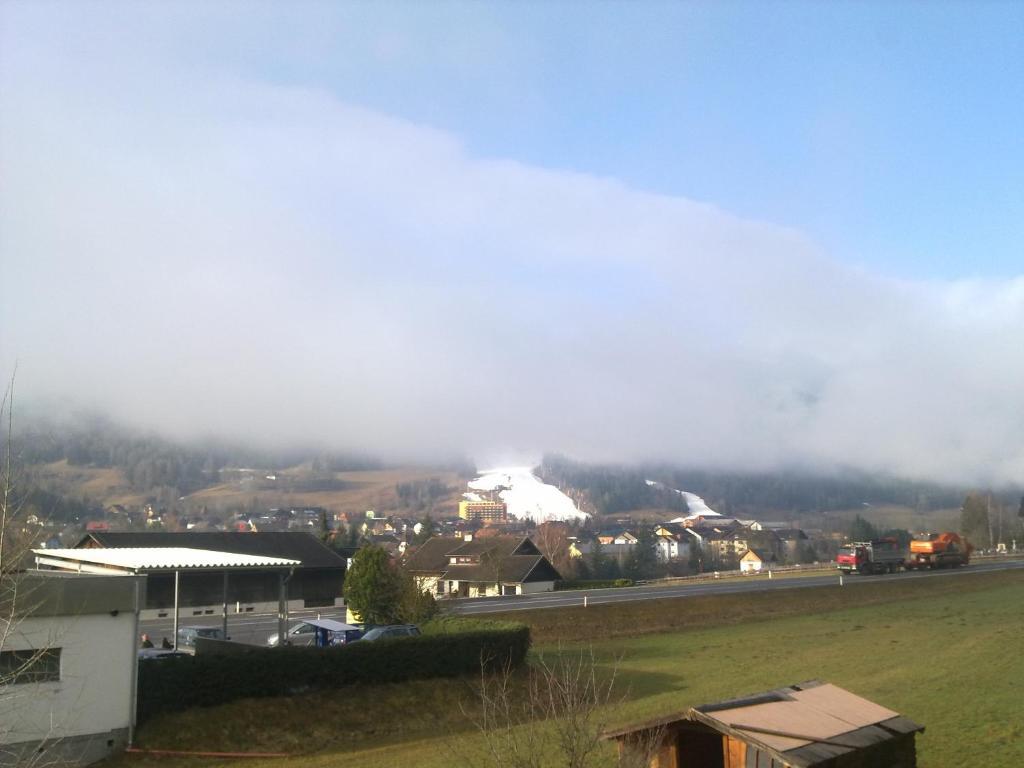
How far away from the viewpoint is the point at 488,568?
8175 cm

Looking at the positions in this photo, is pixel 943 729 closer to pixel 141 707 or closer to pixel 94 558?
pixel 141 707

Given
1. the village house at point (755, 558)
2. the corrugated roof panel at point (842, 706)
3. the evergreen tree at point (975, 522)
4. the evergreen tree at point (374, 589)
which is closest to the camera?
the corrugated roof panel at point (842, 706)

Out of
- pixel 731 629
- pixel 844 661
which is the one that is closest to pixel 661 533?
pixel 731 629

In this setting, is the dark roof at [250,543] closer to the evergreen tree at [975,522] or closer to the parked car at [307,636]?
the parked car at [307,636]

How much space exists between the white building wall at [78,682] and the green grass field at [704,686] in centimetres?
129

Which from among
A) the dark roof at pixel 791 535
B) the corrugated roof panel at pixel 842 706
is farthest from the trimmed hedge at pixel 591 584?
the dark roof at pixel 791 535

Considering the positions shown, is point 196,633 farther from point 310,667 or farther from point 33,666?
point 33,666

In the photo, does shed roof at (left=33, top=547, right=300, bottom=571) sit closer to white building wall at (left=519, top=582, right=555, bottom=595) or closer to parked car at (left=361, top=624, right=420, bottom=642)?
parked car at (left=361, top=624, right=420, bottom=642)

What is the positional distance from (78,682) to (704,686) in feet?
58.8

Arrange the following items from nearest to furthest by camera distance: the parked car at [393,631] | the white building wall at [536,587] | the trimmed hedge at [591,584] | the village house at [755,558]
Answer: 1. the parked car at [393,631]
2. the white building wall at [536,587]
3. the trimmed hedge at [591,584]
4. the village house at [755,558]

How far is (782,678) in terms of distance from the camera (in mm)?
27953

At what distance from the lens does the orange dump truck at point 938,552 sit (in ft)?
263

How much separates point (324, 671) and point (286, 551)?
156 ft

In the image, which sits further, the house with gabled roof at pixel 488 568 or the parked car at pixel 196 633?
the house with gabled roof at pixel 488 568
